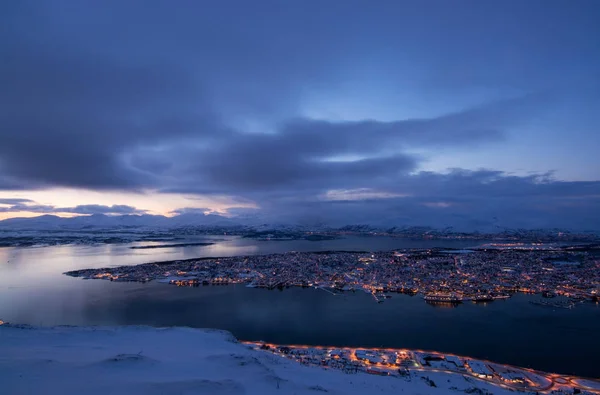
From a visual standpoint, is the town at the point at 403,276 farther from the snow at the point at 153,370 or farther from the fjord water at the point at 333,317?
the snow at the point at 153,370

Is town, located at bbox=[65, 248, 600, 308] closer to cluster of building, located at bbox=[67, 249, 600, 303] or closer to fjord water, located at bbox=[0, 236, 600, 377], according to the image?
cluster of building, located at bbox=[67, 249, 600, 303]

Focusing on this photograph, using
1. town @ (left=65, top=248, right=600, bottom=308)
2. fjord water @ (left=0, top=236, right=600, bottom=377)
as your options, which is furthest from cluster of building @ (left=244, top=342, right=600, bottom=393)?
town @ (left=65, top=248, right=600, bottom=308)

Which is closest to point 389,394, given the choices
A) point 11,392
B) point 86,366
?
point 86,366

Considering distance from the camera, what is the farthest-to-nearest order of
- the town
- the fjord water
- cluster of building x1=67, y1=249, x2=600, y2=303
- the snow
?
cluster of building x1=67, y1=249, x2=600, y2=303 < the town < the fjord water < the snow

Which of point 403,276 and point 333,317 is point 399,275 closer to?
point 403,276

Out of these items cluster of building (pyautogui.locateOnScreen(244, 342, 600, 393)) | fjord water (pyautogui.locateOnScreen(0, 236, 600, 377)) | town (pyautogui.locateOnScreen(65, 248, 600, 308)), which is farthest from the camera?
town (pyautogui.locateOnScreen(65, 248, 600, 308))

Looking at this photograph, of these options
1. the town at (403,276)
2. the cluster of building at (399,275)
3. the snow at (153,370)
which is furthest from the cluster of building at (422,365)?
the cluster of building at (399,275)

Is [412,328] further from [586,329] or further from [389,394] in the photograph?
[389,394]
